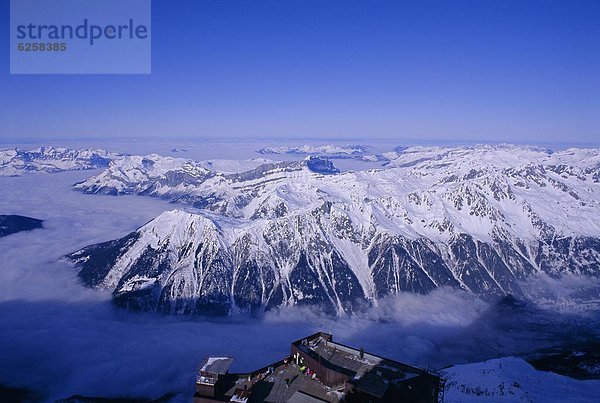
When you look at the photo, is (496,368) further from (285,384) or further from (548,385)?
(285,384)

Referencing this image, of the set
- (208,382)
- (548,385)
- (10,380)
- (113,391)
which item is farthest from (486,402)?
(10,380)

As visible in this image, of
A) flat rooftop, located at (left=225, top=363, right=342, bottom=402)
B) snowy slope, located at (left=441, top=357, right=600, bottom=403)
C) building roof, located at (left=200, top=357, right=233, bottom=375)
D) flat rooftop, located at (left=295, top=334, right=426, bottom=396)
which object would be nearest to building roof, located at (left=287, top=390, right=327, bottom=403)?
flat rooftop, located at (left=225, top=363, right=342, bottom=402)

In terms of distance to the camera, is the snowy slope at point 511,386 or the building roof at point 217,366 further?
the snowy slope at point 511,386

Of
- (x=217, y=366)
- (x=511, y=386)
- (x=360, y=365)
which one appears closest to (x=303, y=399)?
(x=360, y=365)

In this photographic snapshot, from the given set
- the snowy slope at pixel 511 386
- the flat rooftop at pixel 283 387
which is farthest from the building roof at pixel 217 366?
the snowy slope at pixel 511 386

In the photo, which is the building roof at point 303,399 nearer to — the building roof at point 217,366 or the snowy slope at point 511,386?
the building roof at point 217,366

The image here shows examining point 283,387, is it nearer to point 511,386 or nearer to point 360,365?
point 360,365

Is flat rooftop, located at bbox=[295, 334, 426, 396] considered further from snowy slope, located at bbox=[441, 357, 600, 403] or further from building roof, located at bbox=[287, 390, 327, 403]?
snowy slope, located at bbox=[441, 357, 600, 403]
